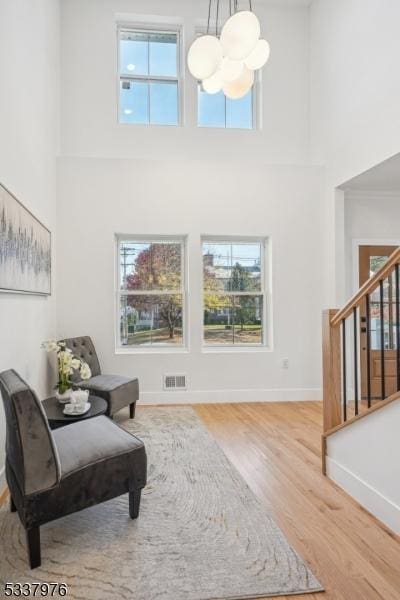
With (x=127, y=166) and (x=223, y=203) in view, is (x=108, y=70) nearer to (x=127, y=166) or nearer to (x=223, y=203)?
(x=127, y=166)

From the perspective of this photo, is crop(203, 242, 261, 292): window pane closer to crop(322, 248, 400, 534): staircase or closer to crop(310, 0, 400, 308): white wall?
crop(310, 0, 400, 308): white wall

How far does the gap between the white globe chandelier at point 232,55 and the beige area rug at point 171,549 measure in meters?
3.32

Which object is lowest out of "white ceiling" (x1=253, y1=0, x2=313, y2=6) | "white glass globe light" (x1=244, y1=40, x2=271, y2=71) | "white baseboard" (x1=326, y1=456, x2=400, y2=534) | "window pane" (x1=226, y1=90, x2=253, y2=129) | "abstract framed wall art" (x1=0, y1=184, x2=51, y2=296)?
"white baseboard" (x1=326, y1=456, x2=400, y2=534)

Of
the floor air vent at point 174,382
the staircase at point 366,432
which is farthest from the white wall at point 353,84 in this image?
the floor air vent at point 174,382

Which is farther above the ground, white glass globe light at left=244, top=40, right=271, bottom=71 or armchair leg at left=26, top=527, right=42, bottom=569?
white glass globe light at left=244, top=40, right=271, bottom=71

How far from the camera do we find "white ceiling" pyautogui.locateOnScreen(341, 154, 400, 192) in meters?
4.21

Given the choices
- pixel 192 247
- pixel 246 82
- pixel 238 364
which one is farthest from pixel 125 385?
pixel 246 82

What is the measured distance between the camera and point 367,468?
2.54m

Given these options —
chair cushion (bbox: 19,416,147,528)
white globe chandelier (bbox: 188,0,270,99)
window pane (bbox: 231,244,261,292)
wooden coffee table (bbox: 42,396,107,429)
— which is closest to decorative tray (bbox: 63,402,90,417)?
wooden coffee table (bbox: 42,396,107,429)

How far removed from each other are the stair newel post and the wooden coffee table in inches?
71.3

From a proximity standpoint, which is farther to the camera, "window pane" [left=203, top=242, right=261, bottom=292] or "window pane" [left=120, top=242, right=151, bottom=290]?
"window pane" [left=203, top=242, right=261, bottom=292]

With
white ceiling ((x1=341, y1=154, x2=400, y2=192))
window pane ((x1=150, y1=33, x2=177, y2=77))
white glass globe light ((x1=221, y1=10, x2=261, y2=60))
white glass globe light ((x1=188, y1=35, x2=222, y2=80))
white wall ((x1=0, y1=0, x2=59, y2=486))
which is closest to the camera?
white wall ((x1=0, y1=0, x2=59, y2=486))

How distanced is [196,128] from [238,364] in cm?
328

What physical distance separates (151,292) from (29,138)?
2.36m
